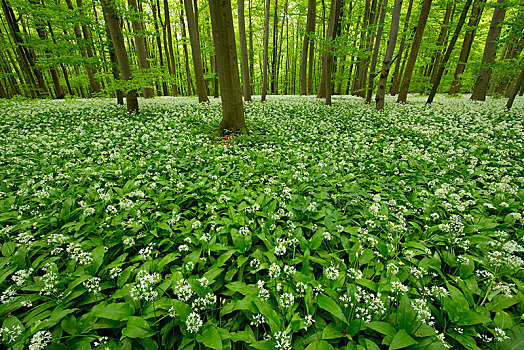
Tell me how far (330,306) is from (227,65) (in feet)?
24.8

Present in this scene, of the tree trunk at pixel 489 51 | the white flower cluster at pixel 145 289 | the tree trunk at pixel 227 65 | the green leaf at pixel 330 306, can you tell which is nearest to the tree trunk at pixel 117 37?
the tree trunk at pixel 227 65

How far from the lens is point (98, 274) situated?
267 centimetres

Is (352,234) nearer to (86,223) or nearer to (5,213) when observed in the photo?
(86,223)

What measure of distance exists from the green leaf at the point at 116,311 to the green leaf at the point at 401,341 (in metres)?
2.47

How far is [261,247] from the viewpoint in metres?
3.13

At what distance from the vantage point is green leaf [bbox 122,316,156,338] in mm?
1941

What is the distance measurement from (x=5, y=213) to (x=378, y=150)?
8.57 m

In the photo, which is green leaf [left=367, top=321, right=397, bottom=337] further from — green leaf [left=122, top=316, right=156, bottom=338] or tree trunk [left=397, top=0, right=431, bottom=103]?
tree trunk [left=397, top=0, right=431, bottom=103]

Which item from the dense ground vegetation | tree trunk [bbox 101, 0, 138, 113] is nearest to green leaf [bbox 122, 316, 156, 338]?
the dense ground vegetation

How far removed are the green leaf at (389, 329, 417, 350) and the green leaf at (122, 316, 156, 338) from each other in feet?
6.98

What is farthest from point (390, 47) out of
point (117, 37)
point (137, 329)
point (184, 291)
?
point (137, 329)

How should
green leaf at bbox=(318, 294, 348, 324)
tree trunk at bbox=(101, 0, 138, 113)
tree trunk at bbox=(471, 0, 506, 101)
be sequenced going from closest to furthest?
green leaf at bbox=(318, 294, 348, 324)
tree trunk at bbox=(101, 0, 138, 113)
tree trunk at bbox=(471, 0, 506, 101)

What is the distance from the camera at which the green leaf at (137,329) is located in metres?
1.94

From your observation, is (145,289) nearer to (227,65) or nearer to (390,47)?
(227,65)
